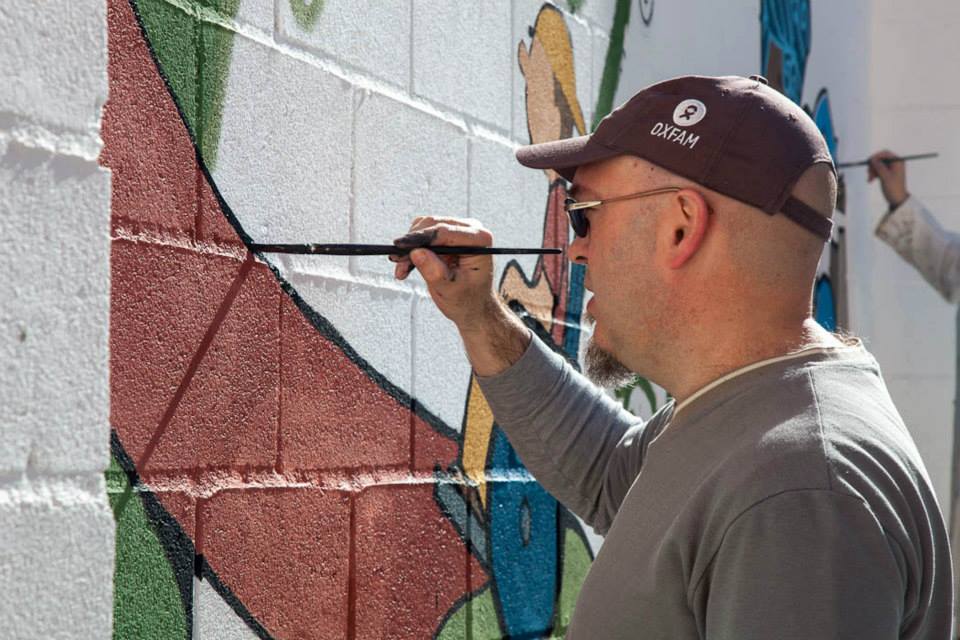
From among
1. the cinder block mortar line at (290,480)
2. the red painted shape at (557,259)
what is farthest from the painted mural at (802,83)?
the cinder block mortar line at (290,480)

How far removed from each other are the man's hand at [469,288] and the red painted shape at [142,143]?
413mm

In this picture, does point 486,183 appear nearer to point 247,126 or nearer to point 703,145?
point 247,126

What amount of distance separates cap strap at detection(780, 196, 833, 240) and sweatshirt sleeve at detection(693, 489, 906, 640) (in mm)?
496

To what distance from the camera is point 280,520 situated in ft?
8.45

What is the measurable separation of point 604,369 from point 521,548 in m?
0.84

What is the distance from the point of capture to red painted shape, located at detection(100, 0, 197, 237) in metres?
2.18

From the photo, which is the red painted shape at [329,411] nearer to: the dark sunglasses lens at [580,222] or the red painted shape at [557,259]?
the dark sunglasses lens at [580,222]

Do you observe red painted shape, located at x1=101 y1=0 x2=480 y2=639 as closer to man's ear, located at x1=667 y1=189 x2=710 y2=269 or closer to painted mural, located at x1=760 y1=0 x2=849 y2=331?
man's ear, located at x1=667 y1=189 x2=710 y2=269

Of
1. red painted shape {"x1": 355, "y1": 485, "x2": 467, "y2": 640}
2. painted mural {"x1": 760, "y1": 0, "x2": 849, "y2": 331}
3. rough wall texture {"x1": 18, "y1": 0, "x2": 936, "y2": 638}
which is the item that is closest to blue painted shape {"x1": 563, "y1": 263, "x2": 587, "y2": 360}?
rough wall texture {"x1": 18, "y1": 0, "x2": 936, "y2": 638}

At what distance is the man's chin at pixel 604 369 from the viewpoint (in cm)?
283

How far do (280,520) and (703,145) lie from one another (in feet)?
3.30

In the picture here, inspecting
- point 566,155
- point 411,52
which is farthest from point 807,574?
point 411,52

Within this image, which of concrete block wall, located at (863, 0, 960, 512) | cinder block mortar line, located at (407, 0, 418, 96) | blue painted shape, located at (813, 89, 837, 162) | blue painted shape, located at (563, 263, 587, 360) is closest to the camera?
cinder block mortar line, located at (407, 0, 418, 96)

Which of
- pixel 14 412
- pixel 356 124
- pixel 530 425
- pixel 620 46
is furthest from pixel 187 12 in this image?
pixel 620 46
